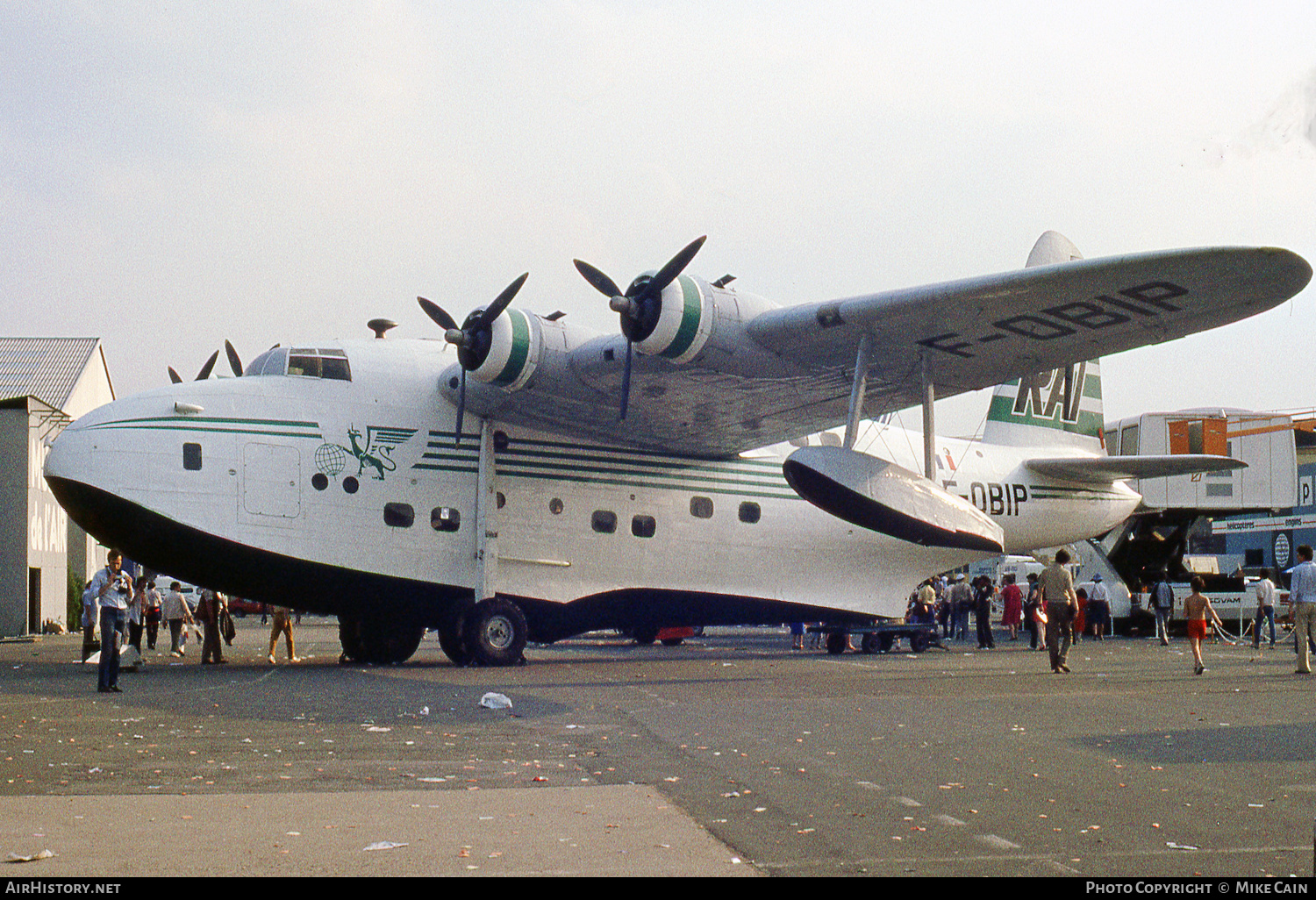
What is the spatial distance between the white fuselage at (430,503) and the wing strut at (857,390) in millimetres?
4858

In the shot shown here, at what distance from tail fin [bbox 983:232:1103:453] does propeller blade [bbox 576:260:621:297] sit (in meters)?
10.7

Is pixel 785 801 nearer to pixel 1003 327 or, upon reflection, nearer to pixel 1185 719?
pixel 1185 719

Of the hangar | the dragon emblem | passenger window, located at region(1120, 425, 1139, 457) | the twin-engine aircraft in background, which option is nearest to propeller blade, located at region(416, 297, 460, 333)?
the twin-engine aircraft in background

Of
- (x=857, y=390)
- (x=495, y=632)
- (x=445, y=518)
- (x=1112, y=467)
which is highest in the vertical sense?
(x=857, y=390)

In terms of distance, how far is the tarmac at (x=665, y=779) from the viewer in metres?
4.94

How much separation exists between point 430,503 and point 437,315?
2.82m

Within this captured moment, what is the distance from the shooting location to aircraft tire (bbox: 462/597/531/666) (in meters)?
17.2

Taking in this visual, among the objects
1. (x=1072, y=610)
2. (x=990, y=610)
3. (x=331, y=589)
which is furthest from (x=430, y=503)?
(x=990, y=610)

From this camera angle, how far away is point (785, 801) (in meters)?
6.30

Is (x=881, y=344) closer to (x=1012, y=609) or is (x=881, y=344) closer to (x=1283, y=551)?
(x=1012, y=609)

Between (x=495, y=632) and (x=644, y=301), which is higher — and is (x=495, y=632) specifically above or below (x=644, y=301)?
below

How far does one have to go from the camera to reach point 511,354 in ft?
53.9

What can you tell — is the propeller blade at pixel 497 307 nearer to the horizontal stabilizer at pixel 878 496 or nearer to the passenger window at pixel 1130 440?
the horizontal stabilizer at pixel 878 496

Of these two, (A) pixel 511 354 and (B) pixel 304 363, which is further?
(B) pixel 304 363
